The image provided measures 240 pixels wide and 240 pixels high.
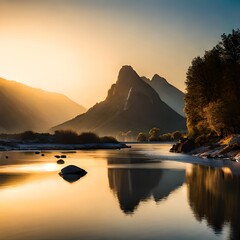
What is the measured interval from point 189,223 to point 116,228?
3.91 meters

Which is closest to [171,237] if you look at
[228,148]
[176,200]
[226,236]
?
[226,236]

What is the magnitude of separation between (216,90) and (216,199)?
7137 centimetres

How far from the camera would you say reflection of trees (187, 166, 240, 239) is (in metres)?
22.4

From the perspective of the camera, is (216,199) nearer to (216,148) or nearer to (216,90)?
(216,148)

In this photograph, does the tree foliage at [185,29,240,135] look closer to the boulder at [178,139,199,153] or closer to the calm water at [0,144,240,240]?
the boulder at [178,139,199,153]

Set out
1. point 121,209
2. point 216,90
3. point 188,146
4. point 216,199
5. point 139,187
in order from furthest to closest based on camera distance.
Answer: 1. point 188,146
2. point 216,90
3. point 139,187
4. point 216,199
5. point 121,209

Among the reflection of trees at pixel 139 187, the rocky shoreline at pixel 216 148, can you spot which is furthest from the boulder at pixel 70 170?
the rocky shoreline at pixel 216 148

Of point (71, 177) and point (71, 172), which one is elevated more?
point (71, 172)

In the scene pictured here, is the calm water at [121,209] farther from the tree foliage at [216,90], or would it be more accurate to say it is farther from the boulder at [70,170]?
the tree foliage at [216,90]

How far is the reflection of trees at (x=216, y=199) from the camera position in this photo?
73.5ft

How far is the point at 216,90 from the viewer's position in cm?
9806

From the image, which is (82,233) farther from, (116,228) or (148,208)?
(148,208)

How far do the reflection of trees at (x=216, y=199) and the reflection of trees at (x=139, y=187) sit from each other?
5.85ft

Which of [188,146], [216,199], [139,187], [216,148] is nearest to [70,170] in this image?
[139,187]
